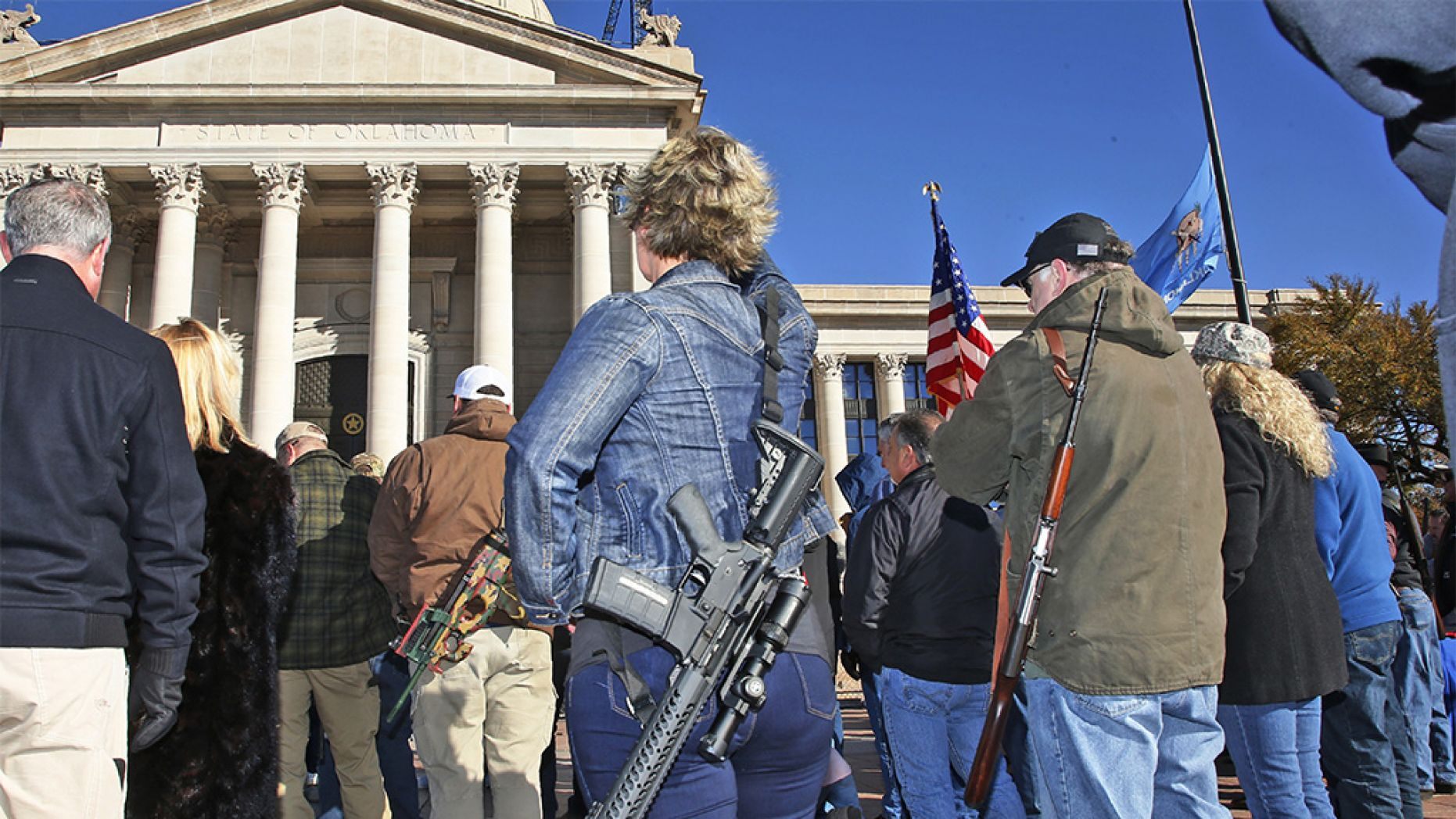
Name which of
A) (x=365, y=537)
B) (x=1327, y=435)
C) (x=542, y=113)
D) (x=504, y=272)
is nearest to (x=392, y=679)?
(x=365, y=537)

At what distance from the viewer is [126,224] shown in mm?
27000

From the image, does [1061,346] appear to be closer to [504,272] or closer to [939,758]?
[939,758]

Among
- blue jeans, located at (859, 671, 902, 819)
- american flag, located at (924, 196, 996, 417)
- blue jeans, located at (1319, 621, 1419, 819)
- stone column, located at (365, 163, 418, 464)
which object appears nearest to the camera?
blue jeans, located at (1319, 621, 1419, 819)

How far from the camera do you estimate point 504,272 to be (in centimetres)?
2491

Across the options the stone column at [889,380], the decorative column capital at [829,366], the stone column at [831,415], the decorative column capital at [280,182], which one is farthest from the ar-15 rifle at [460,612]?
the stone column at [889,380]

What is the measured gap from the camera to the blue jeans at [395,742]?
20.1 ft

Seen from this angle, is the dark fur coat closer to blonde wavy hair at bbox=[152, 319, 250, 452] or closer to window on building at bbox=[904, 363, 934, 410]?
blonde wavy hair at bbox=[152, 319, 250, 452]

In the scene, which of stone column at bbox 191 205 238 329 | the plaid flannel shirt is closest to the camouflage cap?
the plaid flannel shirt

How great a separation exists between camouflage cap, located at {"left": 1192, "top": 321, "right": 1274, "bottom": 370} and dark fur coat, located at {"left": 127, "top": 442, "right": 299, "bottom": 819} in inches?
152

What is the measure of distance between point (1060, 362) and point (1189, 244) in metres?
10.1

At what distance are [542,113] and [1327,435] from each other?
23.2 meters

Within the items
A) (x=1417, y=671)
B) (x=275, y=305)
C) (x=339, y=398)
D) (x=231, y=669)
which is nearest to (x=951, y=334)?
(x=1417, y=671)

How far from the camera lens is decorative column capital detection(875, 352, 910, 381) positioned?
3353cm

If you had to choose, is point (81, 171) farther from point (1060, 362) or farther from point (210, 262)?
point (1060, 362)
